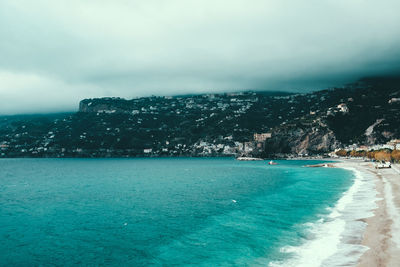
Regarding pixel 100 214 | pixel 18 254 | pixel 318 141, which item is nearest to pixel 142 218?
pixel 100 214

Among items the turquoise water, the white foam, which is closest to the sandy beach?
the white foam

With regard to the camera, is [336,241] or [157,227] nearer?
[336,241]

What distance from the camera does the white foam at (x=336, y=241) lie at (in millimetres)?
18453

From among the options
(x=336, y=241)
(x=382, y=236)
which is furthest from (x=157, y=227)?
(x=382, y=236)

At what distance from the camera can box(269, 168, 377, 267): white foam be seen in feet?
60.5

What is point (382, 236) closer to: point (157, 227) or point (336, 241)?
point (336, 241)

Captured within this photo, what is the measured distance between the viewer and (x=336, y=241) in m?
21.9

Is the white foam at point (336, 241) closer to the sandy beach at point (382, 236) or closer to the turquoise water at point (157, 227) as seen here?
the sandy beach at point (382, 236)

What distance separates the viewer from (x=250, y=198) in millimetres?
44000

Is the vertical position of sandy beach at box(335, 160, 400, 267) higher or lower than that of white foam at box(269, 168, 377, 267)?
higher

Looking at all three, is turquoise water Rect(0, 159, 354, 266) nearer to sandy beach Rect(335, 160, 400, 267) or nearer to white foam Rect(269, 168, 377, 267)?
white foam Rect(269, 168, 377, 267)

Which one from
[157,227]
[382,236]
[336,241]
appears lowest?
[157,227]

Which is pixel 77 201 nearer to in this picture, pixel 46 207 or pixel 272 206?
pixel 46 207

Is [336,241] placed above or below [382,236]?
below
